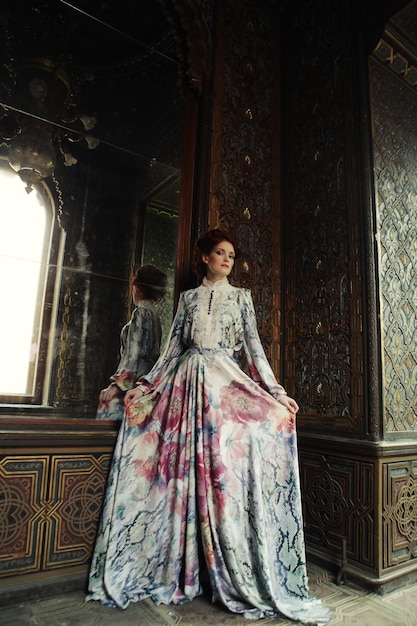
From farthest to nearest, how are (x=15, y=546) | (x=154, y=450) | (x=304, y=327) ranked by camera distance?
1. (x=304, y=327)
2. (x=154, y=450)
3. (x=15, y=546)

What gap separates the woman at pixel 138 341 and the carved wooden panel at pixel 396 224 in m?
1.36

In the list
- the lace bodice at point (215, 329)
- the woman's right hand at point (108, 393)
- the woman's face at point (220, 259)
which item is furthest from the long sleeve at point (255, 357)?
the woman's right hand at point (108, 393)

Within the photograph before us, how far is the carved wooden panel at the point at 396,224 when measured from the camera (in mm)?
2910

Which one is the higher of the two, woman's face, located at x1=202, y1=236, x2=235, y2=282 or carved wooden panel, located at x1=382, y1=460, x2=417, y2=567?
woman's face, located at x1=202, y1=236, x2=235, y2=282

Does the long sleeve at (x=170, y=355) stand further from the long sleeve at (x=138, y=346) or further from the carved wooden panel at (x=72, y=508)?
the carved wooden panel at (x=72, y=508)

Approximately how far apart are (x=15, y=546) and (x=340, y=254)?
8.03 feet

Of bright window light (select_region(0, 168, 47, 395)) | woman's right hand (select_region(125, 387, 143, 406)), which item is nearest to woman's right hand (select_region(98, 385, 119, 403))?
woman's right hand (select_region(125, 387, 143, 406))

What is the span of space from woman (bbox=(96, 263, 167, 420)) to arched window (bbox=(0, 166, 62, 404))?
0.38 metres

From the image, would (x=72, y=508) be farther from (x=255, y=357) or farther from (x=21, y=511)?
(x=255, y=357)

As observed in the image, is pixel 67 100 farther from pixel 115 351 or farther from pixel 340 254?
pixel 340 254

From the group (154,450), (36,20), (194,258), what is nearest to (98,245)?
(194,258)

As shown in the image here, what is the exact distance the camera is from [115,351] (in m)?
2.85

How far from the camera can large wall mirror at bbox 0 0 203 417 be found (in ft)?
8.88

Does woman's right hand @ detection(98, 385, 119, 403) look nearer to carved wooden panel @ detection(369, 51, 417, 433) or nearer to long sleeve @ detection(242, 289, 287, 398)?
long sleeve @ detection(242, 289, 287, 398)
